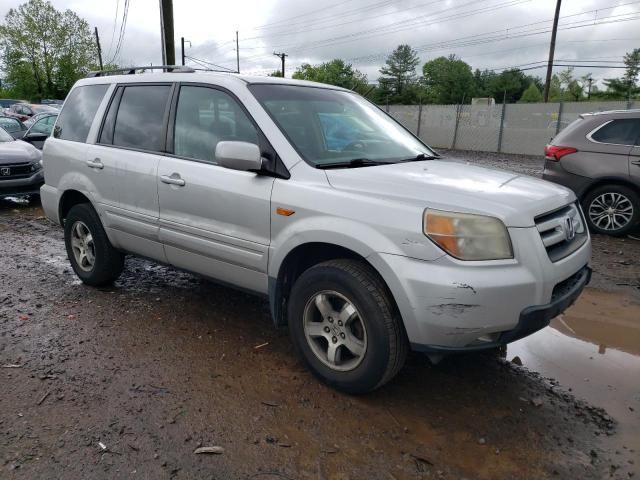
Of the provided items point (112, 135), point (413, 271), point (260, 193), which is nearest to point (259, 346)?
point (260, 193)

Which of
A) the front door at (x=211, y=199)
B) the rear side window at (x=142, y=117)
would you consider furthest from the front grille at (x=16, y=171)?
the front door at (x=211, y=199)

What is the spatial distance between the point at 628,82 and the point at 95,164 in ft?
251

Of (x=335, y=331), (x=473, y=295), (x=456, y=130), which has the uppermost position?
(x=456, y=130)

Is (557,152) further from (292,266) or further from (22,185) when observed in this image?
(22,185)

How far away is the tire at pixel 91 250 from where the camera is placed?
4582 millimetres

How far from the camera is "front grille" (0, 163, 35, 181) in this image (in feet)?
29.0

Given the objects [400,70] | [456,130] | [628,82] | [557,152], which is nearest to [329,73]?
[400,70]

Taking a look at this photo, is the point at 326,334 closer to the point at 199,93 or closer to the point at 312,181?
the point at 312,181

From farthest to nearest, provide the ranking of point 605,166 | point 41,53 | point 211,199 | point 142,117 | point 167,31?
→ point 41,53 → point 167,31 → point 605,166 → point 142,117 → point 211,199

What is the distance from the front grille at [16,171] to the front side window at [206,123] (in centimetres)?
653

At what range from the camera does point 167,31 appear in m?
14.3

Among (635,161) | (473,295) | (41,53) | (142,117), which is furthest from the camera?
(41,53)

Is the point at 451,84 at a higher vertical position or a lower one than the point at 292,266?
higher

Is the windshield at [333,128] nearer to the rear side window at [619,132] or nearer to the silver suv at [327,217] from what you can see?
the silver suv at [327,217]
